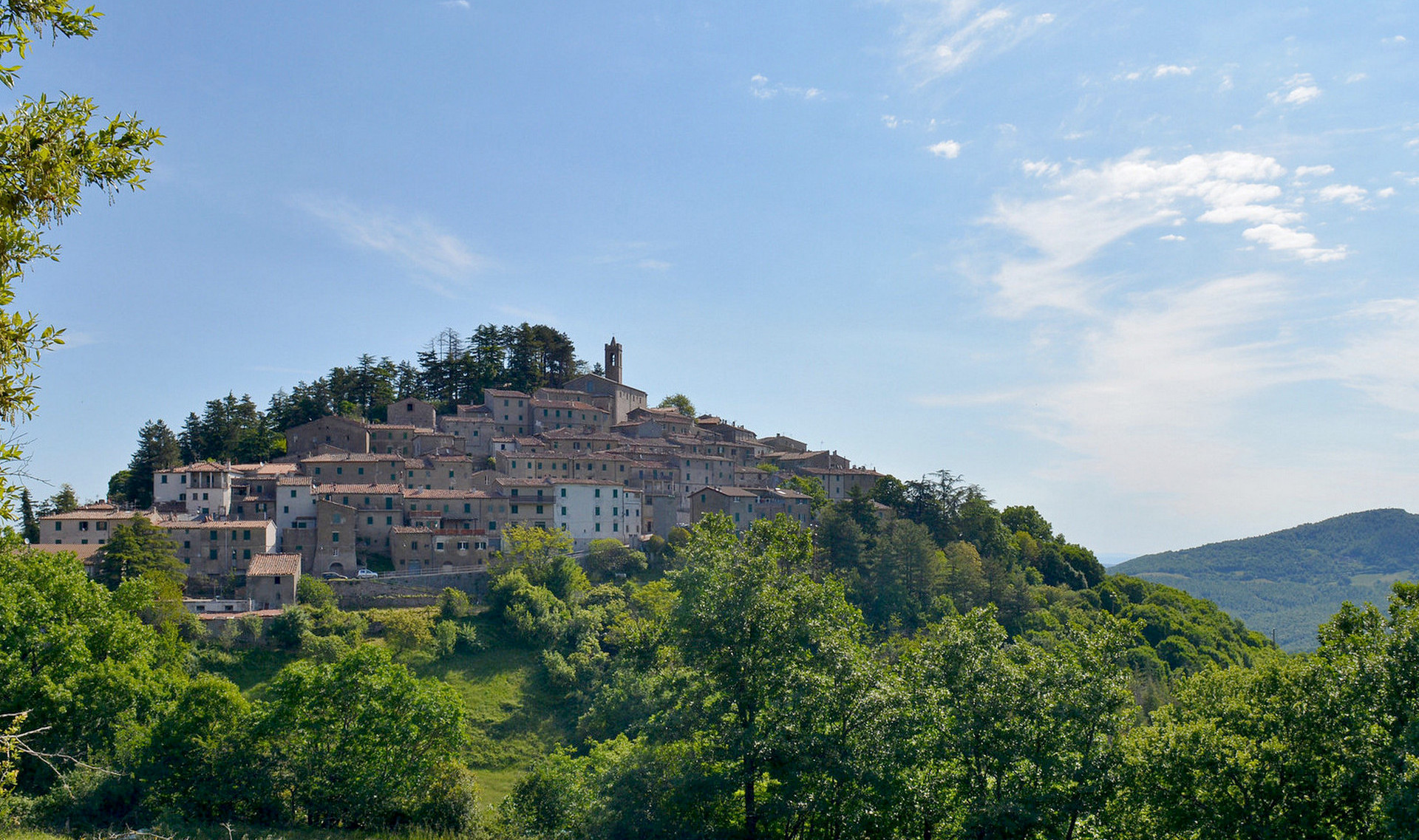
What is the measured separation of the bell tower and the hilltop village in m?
7.91

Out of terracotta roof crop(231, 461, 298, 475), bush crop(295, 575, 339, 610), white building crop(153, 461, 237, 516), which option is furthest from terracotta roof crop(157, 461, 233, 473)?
bush crop(295, 575, 339, 610)

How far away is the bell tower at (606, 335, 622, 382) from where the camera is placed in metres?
91.8

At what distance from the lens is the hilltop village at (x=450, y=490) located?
159 ft

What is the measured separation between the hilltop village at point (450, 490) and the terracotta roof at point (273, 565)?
0.10 m

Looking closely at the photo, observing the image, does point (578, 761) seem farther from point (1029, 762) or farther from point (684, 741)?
point (1029, 762)

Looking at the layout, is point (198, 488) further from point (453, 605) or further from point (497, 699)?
point (497, 699)

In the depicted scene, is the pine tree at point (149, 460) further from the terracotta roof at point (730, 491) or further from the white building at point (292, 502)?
the terracotta roof at point (730, 491)

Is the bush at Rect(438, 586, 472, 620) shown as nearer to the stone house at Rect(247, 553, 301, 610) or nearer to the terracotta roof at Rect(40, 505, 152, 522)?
the stone house at Rect(247, 553, 301, 610)

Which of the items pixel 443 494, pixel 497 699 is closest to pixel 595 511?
pixel 443 494

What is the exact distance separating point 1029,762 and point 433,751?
18742 mm

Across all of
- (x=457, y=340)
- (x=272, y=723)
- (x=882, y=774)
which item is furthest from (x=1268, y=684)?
(x=457, y=340)

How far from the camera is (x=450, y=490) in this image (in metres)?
59.2

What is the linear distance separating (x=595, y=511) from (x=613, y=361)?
1324 inches

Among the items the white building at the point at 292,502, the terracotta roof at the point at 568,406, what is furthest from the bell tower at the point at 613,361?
the white building at the point at 292,502
